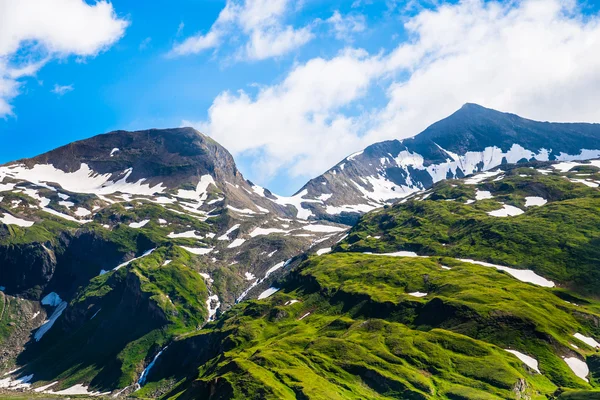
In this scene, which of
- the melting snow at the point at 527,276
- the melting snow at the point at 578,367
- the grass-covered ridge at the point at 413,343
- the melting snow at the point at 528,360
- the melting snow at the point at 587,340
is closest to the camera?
the grass-covered ridge at the point at 413,343

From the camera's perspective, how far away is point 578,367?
355 feet

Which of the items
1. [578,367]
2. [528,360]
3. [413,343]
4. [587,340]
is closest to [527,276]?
[587,340]

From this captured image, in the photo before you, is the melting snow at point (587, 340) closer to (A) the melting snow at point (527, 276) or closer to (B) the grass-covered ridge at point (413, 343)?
(B) the grass-covered ridge at point (413, 343)

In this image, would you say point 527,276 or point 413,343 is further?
point 527,276

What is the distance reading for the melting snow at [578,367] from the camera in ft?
348

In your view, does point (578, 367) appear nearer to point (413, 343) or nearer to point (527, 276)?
point (413, 343)

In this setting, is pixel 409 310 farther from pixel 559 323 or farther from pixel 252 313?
pixel 252 313

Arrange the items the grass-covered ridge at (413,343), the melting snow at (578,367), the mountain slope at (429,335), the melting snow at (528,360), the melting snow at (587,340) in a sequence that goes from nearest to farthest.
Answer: the grass-covered ridge at (413,343), the mountain slope at (429,335), the melting snow at (578,367), the melting snow at (528,360), the melting snow at (587,340)

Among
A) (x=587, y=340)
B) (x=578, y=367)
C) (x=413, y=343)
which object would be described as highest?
(x=413, y=343)

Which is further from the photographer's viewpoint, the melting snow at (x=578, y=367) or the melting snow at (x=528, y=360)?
the melting snow at (x=528, y=360)

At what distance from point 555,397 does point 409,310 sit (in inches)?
2307

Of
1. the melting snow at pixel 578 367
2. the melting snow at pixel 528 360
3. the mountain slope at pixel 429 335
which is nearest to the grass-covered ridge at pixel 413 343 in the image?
the mountain slope at pixel 429 335

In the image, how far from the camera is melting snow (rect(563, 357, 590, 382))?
10594 cm

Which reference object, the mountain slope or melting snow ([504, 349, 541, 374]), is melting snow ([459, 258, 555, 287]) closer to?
the mountain slope
